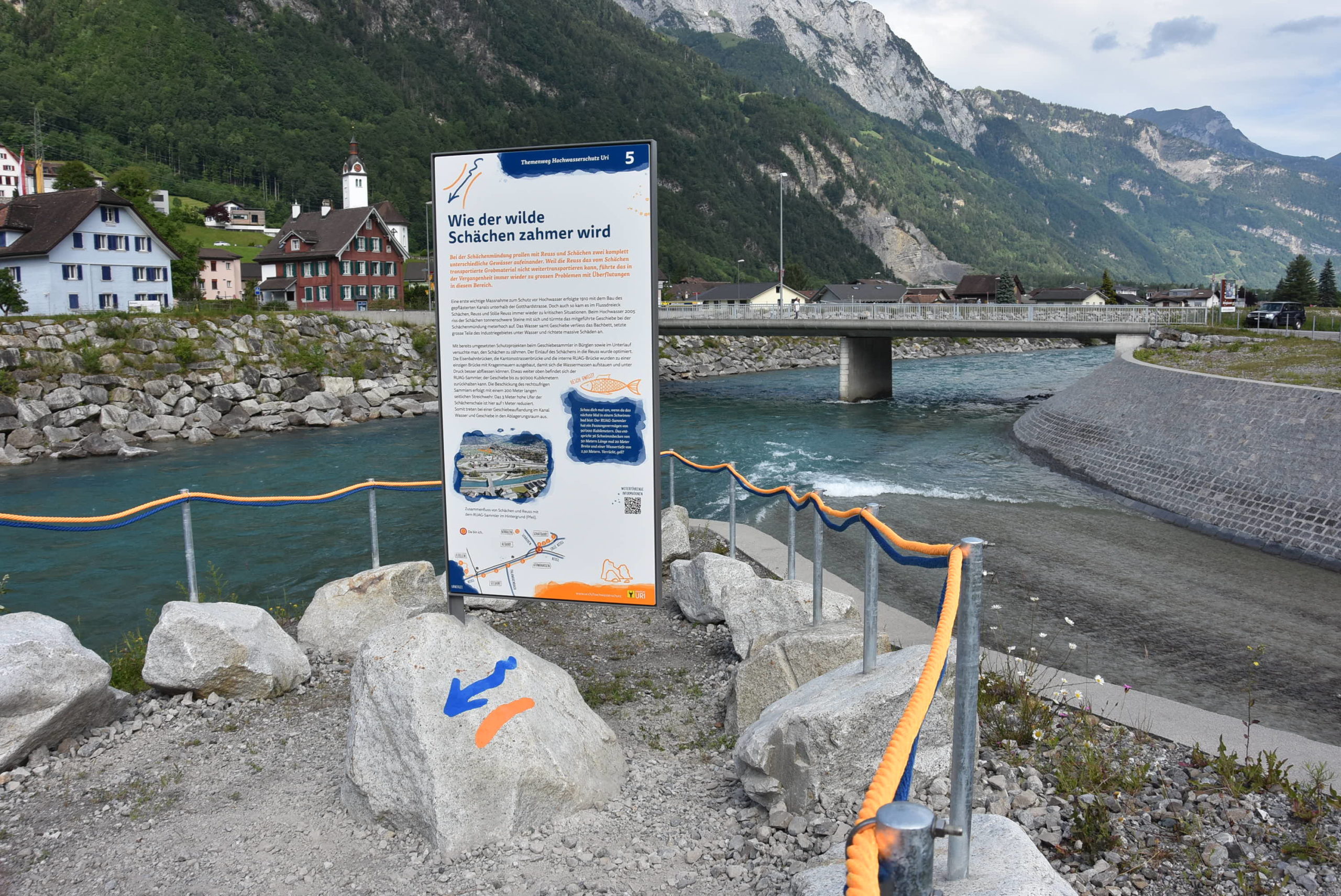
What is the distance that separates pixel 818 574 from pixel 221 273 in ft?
342

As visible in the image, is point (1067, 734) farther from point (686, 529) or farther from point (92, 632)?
point (92, 632)

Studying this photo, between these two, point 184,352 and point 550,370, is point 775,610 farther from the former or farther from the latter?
point 184,352

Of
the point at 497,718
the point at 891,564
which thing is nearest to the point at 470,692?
the point at 497,718

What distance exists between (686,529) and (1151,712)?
8.02 metres

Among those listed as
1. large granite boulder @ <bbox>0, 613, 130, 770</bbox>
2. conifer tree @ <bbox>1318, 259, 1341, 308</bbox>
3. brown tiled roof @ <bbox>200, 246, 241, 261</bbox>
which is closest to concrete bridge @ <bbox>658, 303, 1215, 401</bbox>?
conifer tree @ <bbox>1318, 259, 1341, 308</bbox>

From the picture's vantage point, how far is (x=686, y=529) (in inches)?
560

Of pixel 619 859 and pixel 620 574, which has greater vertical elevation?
pixel 620 574

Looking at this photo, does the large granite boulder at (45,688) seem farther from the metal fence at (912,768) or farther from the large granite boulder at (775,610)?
the metal fence at (912,768)

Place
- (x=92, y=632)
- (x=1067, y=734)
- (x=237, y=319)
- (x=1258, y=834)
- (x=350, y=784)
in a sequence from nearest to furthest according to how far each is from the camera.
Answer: (x=1258, y=834) < (x=350, y=784) < (x=1067, y=734) < (x=92, y=632) < (x=237, y=319)

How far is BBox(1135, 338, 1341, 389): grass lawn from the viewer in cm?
2938

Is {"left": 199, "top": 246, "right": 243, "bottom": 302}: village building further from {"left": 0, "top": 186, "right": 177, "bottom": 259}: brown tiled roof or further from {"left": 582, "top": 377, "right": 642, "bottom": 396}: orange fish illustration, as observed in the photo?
{"left": 582, "top": 377, "right": 642, "bottom": 396}: orange fish illustration

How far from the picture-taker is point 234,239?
123 m

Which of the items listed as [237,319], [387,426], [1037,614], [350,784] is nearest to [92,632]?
[350,784]

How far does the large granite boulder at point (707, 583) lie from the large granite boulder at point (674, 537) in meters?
2.49
